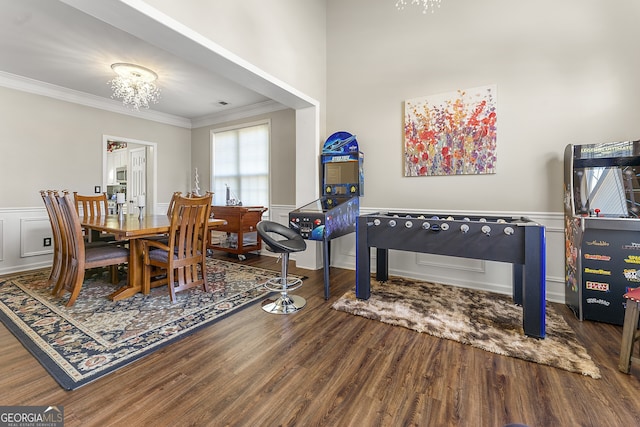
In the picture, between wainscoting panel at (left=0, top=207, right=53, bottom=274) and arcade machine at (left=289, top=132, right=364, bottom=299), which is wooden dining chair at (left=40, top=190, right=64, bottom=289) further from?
arcade machine at (left=289, top=132, right=364, bottom=299)

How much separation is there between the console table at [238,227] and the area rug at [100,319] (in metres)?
1.16

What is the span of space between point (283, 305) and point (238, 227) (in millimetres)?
2289

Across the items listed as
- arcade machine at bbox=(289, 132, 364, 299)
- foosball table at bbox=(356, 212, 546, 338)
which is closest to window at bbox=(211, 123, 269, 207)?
arcade machine at bbox=(289, 132, 364, 299)

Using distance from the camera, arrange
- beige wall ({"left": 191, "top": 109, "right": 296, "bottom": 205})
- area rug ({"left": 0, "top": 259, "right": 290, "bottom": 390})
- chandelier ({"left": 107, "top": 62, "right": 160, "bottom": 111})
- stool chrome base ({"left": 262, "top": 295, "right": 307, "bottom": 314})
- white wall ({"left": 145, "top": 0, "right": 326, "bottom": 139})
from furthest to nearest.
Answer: beige wall ({"left": 191, "top": 109, "right": 296, "bottom": 205}) < chandelier ({"left": 107, "top": 62, "right": 160, "bottom": 111}) < stool chrome base ({"left": 262, "top": 295, "right": 307, "bottom": 314}) < white wall ({"left": 145, "top": 0, "right": 326, "bottom": 139}) < area rug ({"left": 0, "top": 259, "right": 290, "bottom": 390})

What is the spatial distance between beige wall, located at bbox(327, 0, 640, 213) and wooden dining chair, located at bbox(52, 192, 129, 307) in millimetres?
3115

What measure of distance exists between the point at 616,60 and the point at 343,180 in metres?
2.90

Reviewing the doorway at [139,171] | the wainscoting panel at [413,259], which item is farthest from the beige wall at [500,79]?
the doorway at [139,171]

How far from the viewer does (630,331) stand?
5.26 ft

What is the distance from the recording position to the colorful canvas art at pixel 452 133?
3.05 metres

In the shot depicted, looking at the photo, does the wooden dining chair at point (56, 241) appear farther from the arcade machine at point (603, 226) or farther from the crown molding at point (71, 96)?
the arcade machine at point (603, 226)

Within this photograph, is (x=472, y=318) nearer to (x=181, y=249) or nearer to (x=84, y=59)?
(x=181, y=249)

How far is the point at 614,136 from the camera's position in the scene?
2.54 meters

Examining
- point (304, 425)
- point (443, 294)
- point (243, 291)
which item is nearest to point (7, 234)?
point (243, 291)

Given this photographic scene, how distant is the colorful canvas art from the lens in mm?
3049
